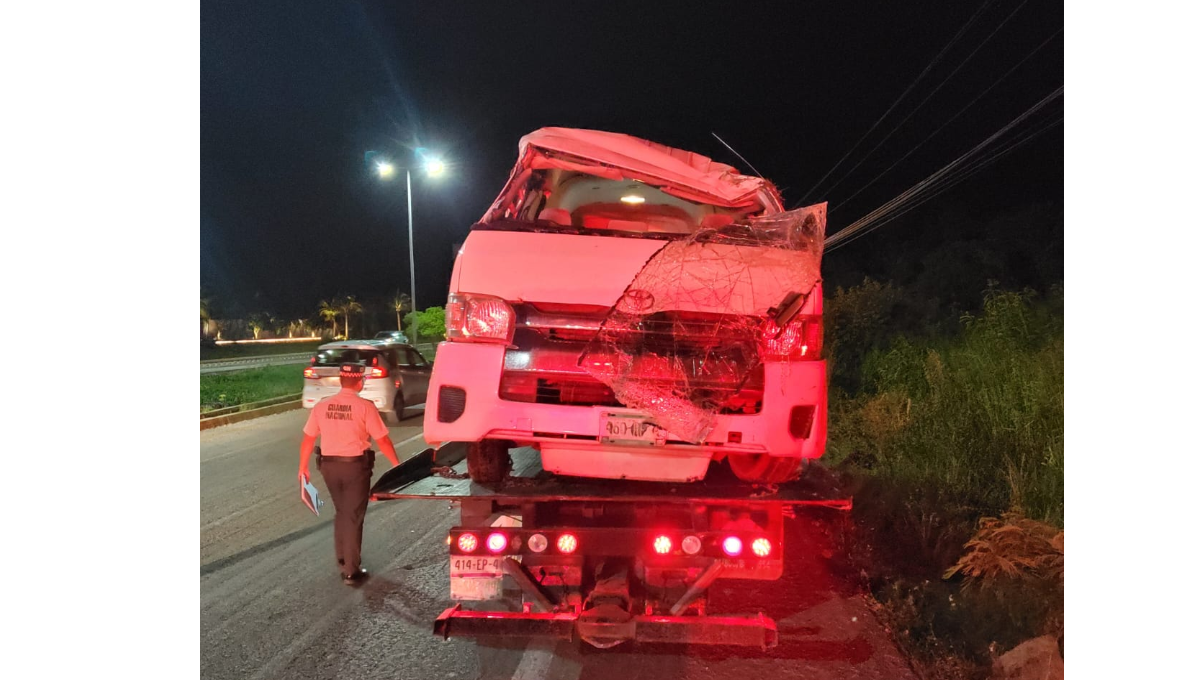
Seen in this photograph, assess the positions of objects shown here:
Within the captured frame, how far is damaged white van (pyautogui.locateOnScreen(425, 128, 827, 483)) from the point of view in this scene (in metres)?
2.97

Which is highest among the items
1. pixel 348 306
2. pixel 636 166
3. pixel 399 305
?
pixel 348 306

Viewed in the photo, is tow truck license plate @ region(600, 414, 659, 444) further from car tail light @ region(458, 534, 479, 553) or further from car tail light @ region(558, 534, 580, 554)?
car tail light @ region(458, 534, 479, 553)

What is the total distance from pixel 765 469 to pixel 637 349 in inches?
38.5

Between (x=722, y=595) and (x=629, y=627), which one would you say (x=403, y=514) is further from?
(x=629, y=627)

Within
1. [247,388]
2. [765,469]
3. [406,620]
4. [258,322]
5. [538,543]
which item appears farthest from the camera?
[258,322]

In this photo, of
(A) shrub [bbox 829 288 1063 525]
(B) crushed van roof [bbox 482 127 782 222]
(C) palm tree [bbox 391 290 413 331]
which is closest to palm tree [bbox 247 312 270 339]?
(C) palm tree [bbox 391 290 413 331]

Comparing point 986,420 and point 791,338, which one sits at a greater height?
point 791,338

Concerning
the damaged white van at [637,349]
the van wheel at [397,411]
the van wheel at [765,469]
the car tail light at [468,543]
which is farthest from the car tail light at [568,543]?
the van wheel at [397,411]

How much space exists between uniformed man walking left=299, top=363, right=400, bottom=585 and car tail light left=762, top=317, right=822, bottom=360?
2.56 meters

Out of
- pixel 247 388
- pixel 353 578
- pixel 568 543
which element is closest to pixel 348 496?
pixel 353 578

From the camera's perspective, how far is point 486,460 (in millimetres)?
3256

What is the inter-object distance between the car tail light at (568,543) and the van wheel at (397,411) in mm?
9149

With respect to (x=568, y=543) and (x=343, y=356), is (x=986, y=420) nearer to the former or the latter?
(x=568, y=543)

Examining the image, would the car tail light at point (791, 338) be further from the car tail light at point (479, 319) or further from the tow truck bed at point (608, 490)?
the car tail light at point (479, 319)
